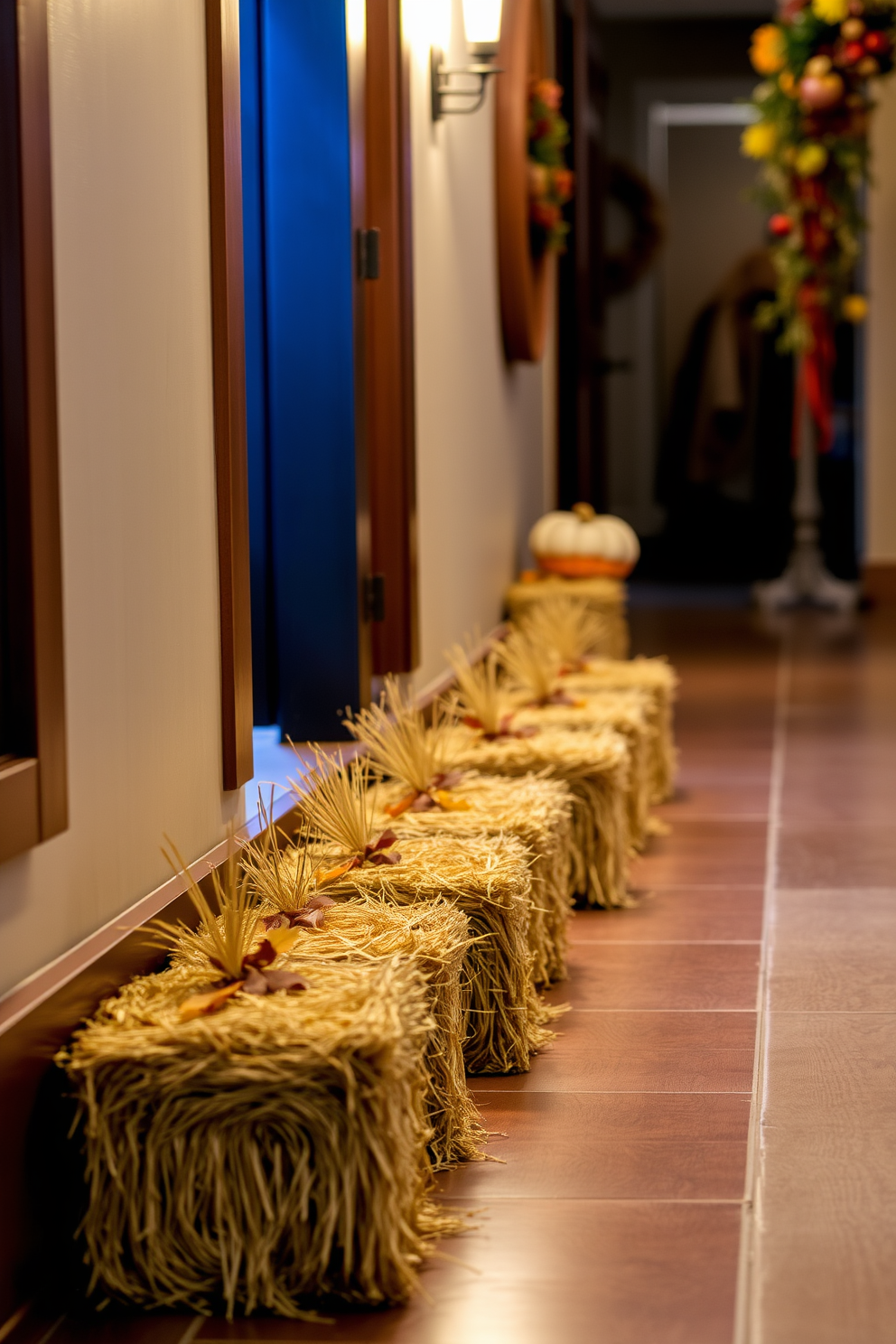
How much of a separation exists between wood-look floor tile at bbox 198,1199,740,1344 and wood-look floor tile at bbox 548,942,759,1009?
67 cm

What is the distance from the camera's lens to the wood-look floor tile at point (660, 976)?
2.27 metres

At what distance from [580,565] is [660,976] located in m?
2.75

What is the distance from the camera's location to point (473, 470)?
13.8 feet

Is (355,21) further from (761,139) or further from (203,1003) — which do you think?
(761,139)

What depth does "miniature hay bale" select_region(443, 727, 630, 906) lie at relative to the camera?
105 inches

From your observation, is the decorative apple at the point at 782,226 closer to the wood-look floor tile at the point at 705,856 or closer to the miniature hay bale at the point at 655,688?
the miniature hay bale at the point at 655,688

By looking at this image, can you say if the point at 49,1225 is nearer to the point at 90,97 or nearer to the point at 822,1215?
the point at 822,1215

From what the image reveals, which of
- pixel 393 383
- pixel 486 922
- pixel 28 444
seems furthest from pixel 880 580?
pixel 28 444

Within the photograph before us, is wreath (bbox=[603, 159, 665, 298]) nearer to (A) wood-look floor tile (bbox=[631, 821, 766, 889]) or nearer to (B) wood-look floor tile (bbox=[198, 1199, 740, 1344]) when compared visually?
(A) wood-look floor tile (bbox=[631, 821, 766, 889])

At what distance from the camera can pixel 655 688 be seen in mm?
3574

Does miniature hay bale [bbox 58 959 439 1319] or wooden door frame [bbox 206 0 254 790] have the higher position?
wooden door frame [bbox 206 0 254 790]

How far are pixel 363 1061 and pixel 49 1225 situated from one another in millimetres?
331

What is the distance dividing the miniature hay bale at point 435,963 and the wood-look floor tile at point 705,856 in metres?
1.21

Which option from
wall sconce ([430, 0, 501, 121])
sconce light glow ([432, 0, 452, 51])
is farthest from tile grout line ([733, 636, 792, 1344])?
sconce light glow ([432, 0, 452, 51])
